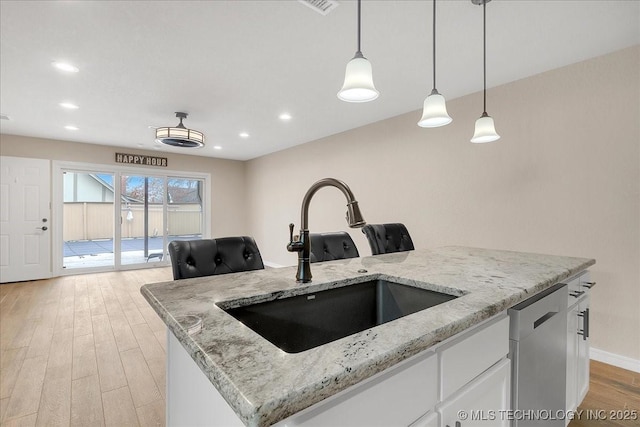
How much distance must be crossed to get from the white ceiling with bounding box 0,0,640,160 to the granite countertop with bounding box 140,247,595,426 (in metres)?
1.64

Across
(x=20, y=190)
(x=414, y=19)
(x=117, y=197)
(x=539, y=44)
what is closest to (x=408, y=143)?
(x=539, y=44)

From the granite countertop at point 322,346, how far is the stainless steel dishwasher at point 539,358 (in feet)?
0.27

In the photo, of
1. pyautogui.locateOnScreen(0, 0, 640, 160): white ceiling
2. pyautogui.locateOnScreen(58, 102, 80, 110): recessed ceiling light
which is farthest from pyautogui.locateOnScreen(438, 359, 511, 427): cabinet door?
pyautogui.locateOnScreen(58, 102, 80, 110): recessed ceiling light

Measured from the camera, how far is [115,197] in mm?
6055

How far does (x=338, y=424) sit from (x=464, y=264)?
4.29 ft

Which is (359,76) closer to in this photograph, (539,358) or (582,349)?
(539,358)

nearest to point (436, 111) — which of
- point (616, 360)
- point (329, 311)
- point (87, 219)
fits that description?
point (329, 311)

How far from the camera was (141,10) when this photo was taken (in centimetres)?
195

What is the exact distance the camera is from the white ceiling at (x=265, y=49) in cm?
196

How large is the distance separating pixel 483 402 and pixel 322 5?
7.04ft

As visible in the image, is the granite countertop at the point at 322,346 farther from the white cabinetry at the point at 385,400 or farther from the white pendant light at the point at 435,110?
the white pendant light at the point at 435,110

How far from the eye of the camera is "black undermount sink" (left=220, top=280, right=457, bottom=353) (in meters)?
1.05

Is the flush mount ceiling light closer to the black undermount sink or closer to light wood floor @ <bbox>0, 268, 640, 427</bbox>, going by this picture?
light wood floor @ <bbox>0, 268, 640, 427</bbox>

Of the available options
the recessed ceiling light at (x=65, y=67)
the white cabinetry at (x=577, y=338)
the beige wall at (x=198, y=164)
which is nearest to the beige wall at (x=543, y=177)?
the white cabinetry at (x=577, y=338)
